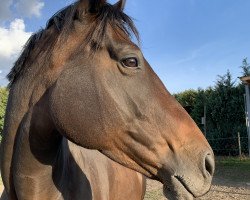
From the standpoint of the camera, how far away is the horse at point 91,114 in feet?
6.80

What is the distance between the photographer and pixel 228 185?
10.0m

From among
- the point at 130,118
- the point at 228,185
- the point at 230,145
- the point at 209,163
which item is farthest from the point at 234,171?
the point at 130,118

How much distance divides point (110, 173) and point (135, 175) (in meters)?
0.86

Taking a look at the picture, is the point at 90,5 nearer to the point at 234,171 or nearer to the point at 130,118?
the point at 130,118

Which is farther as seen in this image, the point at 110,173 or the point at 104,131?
the point at 110,173

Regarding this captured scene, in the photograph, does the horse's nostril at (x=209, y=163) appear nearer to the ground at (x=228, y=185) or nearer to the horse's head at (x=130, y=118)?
the horse's head at (x=130, y=118)

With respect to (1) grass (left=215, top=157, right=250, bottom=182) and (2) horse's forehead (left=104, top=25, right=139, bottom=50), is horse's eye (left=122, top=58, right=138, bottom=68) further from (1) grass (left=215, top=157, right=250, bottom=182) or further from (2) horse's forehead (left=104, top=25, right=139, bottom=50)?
(1) grass (left=215, top=157, right=250, bottom=182)

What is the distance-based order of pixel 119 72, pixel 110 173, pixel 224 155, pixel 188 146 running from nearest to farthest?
pixel 188 146 → pixel 119 72 → pixel 110 173 → pixel 224 155

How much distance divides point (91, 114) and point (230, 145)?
16.7 meters

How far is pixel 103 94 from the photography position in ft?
7.02

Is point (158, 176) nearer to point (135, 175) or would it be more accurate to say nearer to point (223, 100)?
point (135, 175)

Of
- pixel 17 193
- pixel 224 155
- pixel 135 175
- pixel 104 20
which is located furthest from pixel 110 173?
pixel 224 155

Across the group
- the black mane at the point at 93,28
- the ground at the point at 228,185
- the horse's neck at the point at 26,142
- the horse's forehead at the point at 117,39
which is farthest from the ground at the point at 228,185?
the horse's forehead at the point at 117,39

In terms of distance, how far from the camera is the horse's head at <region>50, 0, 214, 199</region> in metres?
2.04
